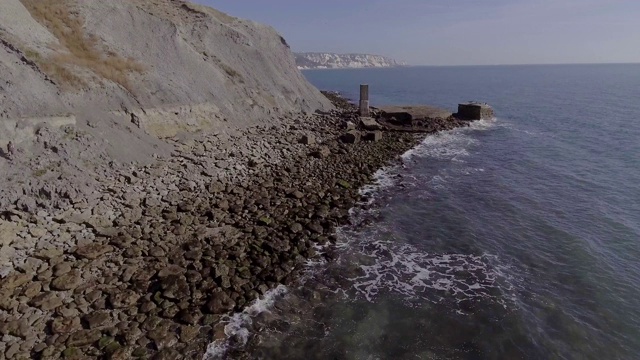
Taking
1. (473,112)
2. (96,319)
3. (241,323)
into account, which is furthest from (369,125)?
(96,319)

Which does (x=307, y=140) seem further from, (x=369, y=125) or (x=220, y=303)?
(x=220, y=303)

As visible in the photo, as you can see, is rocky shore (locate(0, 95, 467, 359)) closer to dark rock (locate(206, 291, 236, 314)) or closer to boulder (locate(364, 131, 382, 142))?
dark rock (locate(206, 291, 236, 314))

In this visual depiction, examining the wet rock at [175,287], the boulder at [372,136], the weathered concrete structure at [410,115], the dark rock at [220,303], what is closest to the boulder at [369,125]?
the boulder at [372,136]

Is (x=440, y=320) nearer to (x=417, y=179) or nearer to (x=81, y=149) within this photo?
(x=417, y=179)

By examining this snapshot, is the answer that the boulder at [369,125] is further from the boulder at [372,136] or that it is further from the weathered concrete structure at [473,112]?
the weathered concrete structure at [473,112]

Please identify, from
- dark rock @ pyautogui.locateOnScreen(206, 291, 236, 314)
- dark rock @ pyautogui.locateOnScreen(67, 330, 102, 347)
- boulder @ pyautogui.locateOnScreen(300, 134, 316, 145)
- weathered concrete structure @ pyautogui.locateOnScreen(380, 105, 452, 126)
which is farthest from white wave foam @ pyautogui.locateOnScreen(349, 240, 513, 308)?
weathered concrete structure @ pyautogui.locateOnScreen(380, 105, 452, 126)

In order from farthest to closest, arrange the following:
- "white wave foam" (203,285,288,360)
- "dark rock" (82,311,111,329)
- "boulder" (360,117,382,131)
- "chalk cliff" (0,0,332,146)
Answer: "boulder" (360,117,382,131) → "chalk cliff" (0,0,332,146) → "dark rock" (82,311,111,329) → "white wave foam" (203,285,288,360)
